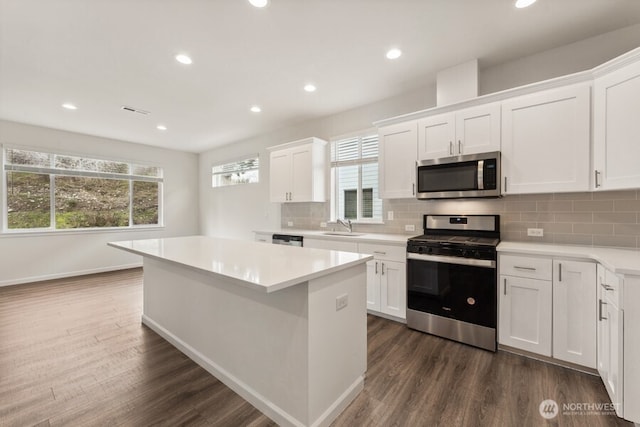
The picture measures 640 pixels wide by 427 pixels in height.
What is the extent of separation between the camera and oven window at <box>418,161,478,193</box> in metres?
2.63

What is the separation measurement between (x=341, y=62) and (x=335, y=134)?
4.92ft

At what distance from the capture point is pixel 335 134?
4215 mm

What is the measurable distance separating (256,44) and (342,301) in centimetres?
234

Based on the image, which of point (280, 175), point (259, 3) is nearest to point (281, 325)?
point (259, 3)

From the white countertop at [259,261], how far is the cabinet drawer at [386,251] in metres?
1.07

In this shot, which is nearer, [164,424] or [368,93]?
[164,424]

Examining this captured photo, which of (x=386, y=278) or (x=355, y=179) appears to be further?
(x=355, y=179)

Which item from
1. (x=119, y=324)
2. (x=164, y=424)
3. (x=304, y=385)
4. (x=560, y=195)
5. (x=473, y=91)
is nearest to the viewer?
(x=304, y=385)

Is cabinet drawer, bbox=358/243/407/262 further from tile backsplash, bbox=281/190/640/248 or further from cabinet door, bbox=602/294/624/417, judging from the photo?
cabinet door, bbox=602/294/624/417

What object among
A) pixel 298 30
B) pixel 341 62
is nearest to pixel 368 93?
pixel 341 62

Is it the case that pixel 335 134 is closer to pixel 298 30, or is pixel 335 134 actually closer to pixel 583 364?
pixel 298 30

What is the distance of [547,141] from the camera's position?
7.57ft

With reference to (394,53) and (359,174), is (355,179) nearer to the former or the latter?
(359,174)

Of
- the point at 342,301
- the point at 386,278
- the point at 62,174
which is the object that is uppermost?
the point at 62,174
